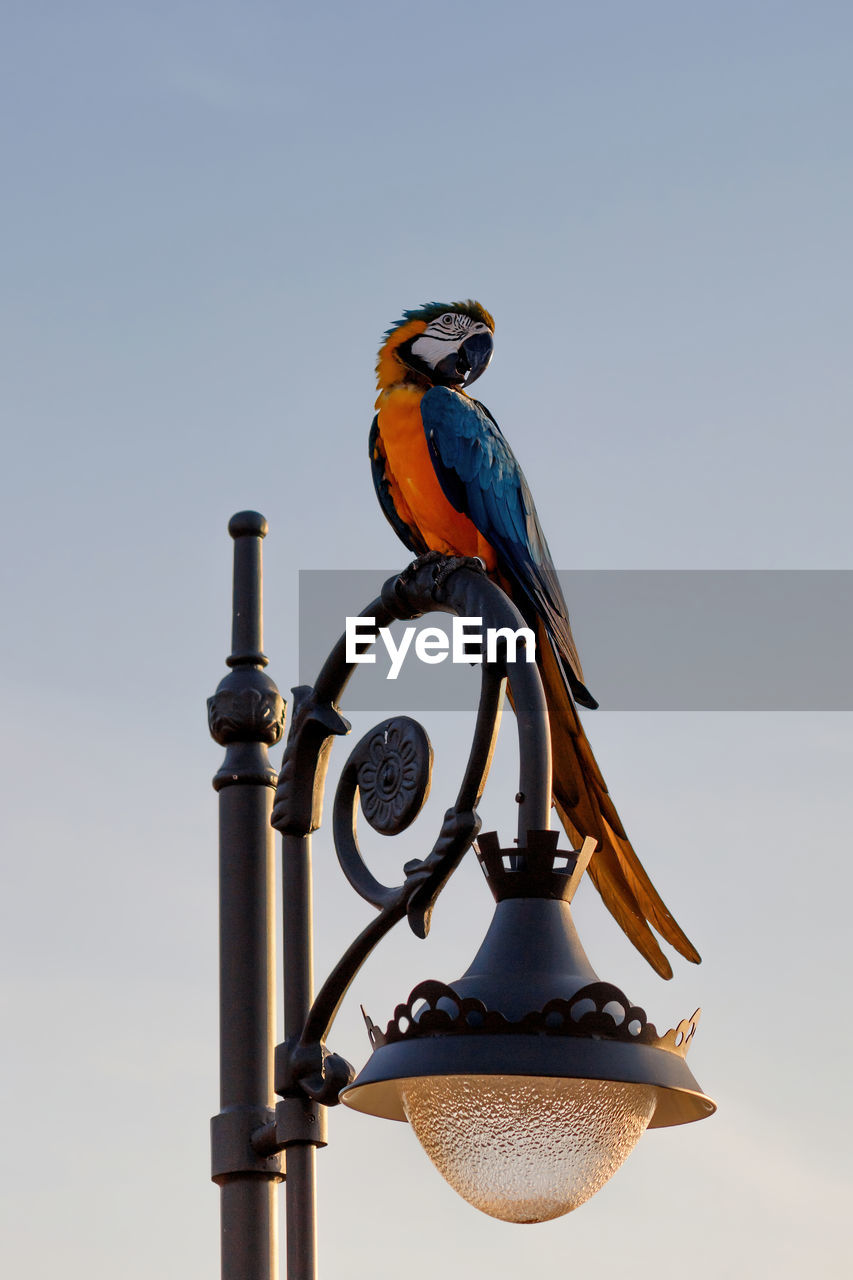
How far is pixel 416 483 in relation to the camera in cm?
396

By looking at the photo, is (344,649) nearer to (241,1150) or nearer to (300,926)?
→ (300,926)

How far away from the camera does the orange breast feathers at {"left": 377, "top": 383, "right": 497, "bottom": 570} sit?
12.8 ft

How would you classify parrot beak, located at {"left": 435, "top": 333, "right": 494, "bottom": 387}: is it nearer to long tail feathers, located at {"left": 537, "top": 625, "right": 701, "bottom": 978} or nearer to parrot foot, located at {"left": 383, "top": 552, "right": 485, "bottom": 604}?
long tail feathers, located at {"left": 537, "top": 625, "right": 701, "bottom": 978}

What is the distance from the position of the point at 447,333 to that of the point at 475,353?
115mm

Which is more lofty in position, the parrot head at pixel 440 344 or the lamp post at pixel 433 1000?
the parrot head at pixel 440 344

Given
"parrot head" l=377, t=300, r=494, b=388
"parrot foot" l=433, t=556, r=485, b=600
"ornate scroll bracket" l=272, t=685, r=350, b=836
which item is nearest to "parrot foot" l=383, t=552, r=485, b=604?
"parrot foot" l=433, t=556, r=485, b=600

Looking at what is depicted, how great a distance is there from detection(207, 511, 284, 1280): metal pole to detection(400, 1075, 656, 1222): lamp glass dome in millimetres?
469

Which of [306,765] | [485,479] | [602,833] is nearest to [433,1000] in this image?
[306,765]

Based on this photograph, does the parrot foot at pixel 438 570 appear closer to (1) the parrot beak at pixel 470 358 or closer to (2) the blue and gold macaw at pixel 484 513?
(2) the blue and gold macaw at pixel 484 513

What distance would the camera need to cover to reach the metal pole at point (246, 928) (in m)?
2.30

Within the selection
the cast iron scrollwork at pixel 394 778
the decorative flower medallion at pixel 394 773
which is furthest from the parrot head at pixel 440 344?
the decorative flower medallion at pixel 394 773

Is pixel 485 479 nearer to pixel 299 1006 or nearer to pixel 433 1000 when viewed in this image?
pixel 299 1006

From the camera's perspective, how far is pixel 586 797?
2.82 metres

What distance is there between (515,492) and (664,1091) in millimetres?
2095
